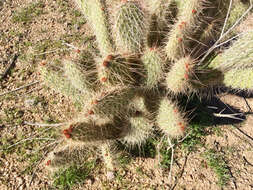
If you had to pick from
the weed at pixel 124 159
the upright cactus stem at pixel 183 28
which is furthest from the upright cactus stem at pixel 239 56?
the weed at pixel 124 159

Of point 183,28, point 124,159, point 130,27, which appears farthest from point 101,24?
point 124,159

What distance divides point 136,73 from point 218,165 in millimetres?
1114

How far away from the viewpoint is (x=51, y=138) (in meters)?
→ 1.91

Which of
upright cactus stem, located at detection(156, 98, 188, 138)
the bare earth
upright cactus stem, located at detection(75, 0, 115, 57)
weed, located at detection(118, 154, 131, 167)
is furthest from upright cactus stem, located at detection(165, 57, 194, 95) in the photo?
weed, located at detection(118, 154, 131, 167)

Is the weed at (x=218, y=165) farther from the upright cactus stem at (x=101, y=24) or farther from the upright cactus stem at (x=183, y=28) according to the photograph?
the upright cactus stem at (x=101, y=24)

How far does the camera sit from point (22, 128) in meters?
2.09

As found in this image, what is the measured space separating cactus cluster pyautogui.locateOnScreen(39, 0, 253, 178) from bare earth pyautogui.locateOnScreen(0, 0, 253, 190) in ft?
0.91

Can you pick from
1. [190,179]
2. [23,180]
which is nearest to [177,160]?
[190,179]

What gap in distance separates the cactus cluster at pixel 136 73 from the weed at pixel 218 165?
643 millimetres

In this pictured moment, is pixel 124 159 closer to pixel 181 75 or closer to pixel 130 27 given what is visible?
pixel 181 75

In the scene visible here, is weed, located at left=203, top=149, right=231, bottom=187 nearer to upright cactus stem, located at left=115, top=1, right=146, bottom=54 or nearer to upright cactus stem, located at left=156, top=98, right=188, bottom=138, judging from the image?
upright cactus stem, located at left=156, top=98, right=188, bottom=138

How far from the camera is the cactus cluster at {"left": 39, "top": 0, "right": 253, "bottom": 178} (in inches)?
47.9

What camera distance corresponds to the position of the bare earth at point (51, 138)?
177 centimetres

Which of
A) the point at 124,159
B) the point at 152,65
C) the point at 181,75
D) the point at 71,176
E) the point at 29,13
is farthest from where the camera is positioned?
the point at 29,13
